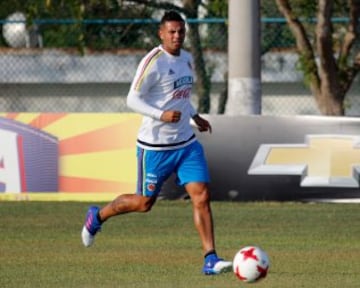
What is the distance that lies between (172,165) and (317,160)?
5634mm

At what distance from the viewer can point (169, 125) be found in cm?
1075

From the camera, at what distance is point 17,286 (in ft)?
31.6

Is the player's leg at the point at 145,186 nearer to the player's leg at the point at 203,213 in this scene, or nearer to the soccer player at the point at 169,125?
the soccer player at the point at 169,125

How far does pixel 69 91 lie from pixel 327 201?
35.5 feet

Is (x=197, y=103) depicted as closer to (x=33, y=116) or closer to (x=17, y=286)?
(x=33, y=116)

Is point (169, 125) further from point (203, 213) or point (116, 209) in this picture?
point (116, 209)

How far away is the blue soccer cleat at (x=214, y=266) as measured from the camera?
10.1m

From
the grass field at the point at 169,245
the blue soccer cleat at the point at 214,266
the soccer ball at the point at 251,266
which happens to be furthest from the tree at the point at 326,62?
the soccer ball at the point at 251,266

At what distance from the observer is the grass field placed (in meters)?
10.0

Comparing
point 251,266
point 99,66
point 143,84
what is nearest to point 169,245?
point 143,84

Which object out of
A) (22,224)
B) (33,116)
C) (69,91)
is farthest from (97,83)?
(22,224)

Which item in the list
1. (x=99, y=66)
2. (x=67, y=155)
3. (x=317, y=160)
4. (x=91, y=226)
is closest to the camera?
(x=91, y=226)

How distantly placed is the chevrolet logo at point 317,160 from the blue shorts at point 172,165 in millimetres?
5518

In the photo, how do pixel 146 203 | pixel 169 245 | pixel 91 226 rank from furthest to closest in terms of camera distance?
pixel 169 245
pixel 91 226
pixel 146 203
